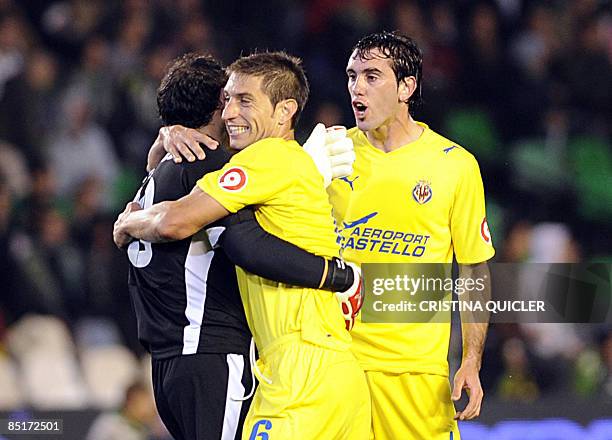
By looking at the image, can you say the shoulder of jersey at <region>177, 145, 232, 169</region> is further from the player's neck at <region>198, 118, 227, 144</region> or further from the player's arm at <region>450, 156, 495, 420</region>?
the player's arm at <region>450, 156, 495, 420</region>

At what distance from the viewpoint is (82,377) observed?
6.41 metres

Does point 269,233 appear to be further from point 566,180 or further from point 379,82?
point 566,180

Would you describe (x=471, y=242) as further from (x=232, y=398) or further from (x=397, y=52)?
(x=232, y=398)

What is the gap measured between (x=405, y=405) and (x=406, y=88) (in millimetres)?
1145

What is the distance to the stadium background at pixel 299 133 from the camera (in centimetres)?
652

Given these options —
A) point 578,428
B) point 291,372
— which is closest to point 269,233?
point 291,372

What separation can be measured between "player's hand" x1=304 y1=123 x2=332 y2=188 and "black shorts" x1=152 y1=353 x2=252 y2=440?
598 millimetres

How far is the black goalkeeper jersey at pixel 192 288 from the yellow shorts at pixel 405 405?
2.34ft

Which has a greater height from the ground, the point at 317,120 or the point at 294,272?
the point at 317,120

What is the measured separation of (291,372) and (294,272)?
0.28 m

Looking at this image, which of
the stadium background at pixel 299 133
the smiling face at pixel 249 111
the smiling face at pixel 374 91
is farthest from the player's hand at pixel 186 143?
the stadium background at pixel 299 133

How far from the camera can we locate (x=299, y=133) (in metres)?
7.02

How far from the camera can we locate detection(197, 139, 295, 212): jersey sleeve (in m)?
3.01

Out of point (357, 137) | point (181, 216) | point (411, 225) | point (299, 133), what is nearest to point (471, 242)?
point (411, 225)
